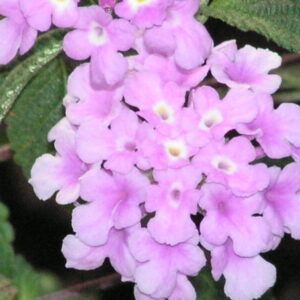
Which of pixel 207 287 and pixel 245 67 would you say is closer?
pixel 245 67

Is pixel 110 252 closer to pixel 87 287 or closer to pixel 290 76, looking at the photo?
pixel 87 287

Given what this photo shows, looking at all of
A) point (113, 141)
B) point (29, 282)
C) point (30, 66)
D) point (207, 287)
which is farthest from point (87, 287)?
point (113, 141)

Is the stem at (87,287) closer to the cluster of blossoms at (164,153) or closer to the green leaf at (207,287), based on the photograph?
the green leaf at (207,287)

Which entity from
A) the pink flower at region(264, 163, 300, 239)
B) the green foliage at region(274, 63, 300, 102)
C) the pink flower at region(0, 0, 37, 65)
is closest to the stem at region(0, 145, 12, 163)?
the pink flower at region(0, 0, 37, 65)

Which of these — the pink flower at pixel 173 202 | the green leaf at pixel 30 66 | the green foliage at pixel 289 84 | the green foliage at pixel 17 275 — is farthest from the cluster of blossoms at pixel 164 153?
the green foliage at pixel 289 84

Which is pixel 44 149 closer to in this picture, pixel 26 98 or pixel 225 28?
pixel 26 98

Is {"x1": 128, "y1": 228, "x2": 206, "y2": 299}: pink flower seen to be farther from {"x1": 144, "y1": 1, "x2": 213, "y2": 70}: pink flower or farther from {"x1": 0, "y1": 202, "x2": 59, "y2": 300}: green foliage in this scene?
{"x1": 0, "y1": 202, "x2": 59, "y2": 300}: green foliage
